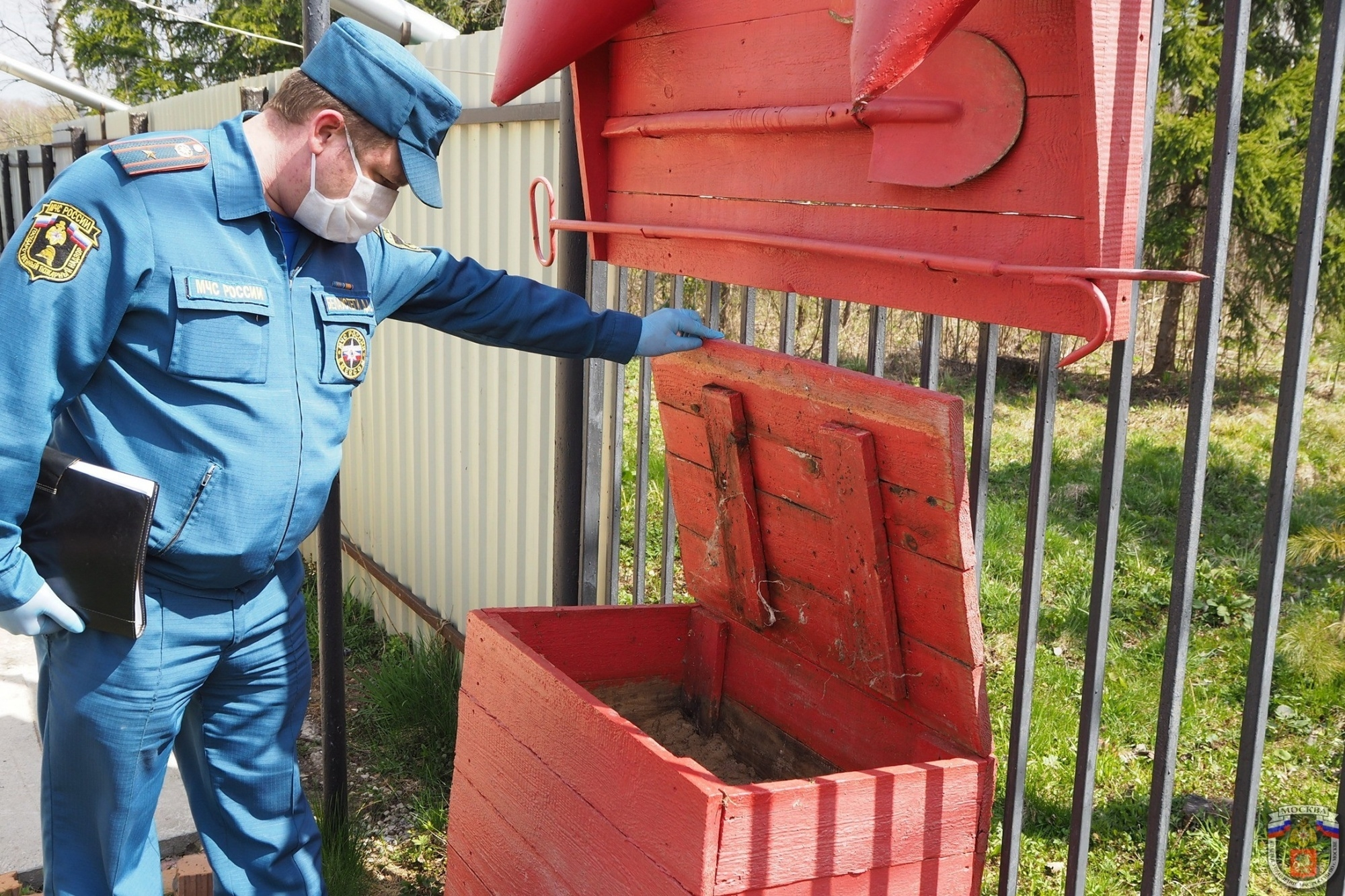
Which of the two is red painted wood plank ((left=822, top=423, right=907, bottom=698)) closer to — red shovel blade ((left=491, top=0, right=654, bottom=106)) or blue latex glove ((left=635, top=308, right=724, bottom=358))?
blue latex glove ((left=635, top=308, right=724, bottom=358))

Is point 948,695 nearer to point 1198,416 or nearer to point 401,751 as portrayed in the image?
point 1198,416

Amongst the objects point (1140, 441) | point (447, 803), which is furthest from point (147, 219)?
point (1140, 441)

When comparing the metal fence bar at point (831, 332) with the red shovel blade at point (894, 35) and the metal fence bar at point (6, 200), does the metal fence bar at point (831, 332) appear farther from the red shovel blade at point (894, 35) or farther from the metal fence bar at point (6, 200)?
the metal fence bar at point (6, 200)

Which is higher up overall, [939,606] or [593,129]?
[593,129]

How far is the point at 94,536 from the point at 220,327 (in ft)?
1.50

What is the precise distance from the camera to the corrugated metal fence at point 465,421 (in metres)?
3.99

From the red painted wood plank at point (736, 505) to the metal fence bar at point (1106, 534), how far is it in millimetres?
703

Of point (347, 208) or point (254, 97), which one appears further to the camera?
point (254, 97)

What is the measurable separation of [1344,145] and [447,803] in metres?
5.75

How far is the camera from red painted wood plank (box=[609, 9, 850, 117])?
7.22 feet

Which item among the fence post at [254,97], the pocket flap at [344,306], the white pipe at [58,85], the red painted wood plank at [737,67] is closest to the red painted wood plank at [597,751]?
the pocket flap at [344,306]

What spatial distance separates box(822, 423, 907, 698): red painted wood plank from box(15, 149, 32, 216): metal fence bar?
13.8 meters

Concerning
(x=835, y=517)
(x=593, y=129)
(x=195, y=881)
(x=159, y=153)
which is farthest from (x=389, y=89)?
(x=195, y=881)

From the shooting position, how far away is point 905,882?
1969 mm
